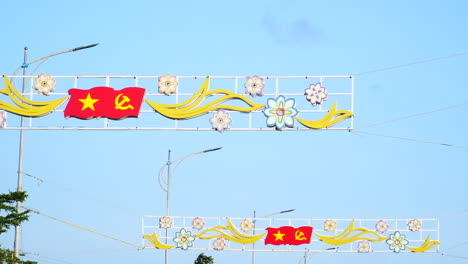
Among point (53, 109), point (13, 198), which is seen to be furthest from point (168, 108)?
point (13, 198)

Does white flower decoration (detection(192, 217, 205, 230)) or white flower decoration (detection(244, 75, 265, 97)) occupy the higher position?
white flower decoration (detection(244, 75, 265, 97))

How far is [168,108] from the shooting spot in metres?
47.8

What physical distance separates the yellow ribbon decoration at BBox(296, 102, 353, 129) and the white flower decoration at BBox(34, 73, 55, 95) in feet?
29.3

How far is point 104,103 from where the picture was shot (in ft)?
156

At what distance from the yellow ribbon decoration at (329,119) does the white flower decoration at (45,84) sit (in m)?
8.93

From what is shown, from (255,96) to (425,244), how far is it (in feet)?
64.9

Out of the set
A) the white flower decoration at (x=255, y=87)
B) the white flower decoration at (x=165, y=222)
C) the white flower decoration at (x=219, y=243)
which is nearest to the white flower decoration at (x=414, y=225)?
the white flower decoration at (x=219, y=243)

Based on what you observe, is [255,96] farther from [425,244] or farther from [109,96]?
[425,244]

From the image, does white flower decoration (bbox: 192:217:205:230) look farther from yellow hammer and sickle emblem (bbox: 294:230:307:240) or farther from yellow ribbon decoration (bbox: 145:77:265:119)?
yellow ribbon decoration (bbox: 145:77:265:119)

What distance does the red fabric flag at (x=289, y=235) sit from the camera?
6562 centimetres

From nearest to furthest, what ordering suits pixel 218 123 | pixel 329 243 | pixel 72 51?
1. pixel 218 123
2. pixel 72 51
3. pixel 329 243

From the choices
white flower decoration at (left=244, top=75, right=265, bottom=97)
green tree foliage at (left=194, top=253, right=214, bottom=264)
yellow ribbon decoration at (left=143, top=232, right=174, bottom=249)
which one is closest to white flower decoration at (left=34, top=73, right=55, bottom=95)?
white flower decoration at (left=244, top=75, right=265, bottom=97)

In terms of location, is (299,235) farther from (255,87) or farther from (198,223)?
(255,87)

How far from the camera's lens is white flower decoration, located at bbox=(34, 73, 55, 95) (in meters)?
48.9
